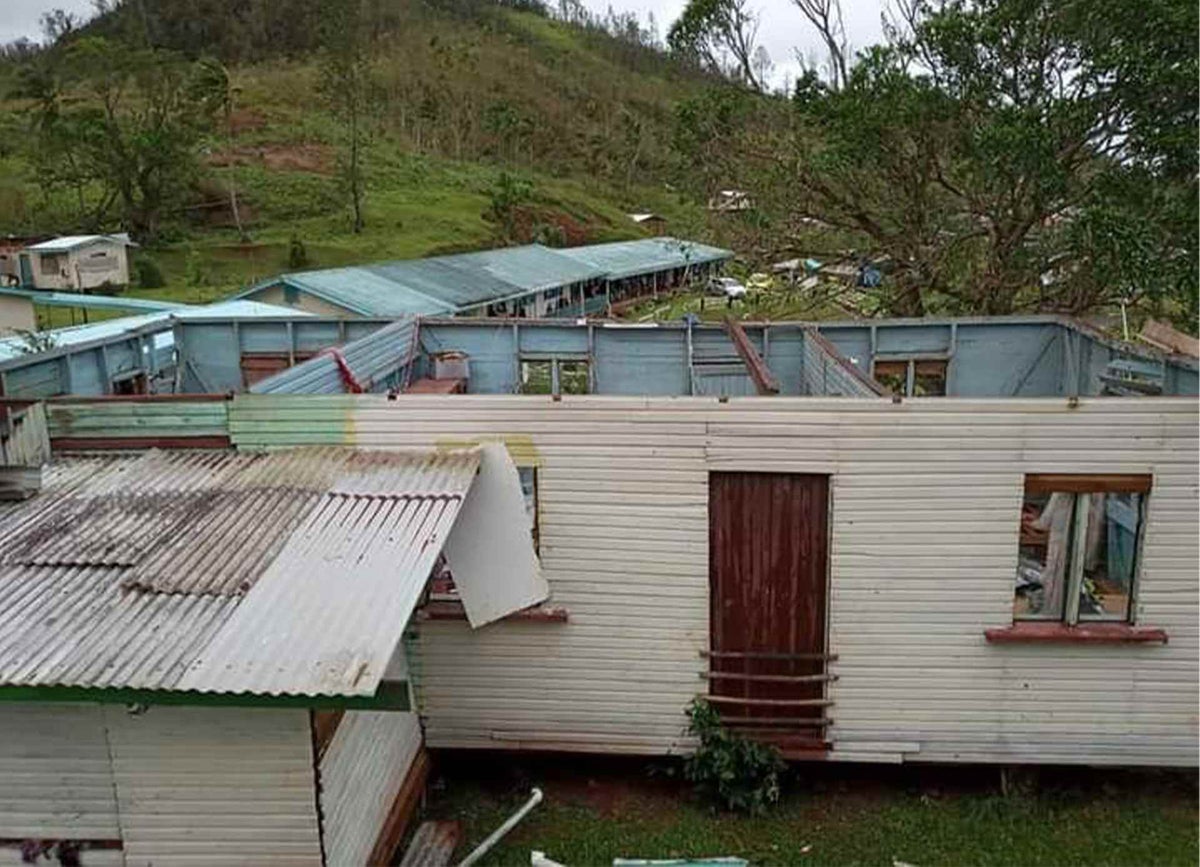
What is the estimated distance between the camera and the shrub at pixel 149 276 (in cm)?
3869

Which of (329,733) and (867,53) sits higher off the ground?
(867,53)

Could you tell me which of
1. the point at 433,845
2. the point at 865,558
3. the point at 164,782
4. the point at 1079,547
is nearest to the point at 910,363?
the point at 1079,547

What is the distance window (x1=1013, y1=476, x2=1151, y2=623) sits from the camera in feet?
24.3

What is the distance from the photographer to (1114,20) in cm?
1450

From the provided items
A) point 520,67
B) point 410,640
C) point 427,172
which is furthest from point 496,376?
point 520,67

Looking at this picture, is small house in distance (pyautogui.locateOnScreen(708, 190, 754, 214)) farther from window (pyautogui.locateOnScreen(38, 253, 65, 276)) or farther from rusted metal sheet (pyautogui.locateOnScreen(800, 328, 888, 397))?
window (pyautogui.locateOnScreen(38, 253, 65, 276))

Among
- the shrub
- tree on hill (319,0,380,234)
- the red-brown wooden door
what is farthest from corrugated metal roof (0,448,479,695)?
tree on hill (319,0,380,234)

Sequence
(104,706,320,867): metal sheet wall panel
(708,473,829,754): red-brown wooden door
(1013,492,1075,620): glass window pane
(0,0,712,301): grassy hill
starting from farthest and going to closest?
(0,0,712,301): grassy hill, (708,473,829,754): red-brown wooden door, (1013,492,1075,620): glass window pane, (104,706,320,867): metal sheet wall panel

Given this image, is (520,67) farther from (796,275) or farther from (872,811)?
(872,811)

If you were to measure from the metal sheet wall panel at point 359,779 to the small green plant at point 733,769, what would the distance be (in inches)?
96.6

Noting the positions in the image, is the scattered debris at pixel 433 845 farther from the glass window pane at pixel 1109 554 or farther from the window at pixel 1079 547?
the glass window pane at pixel 1109 554

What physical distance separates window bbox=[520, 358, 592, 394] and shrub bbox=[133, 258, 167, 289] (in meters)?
30.9

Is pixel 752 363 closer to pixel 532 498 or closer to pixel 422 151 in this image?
pixel 532 498

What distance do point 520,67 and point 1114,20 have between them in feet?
305
